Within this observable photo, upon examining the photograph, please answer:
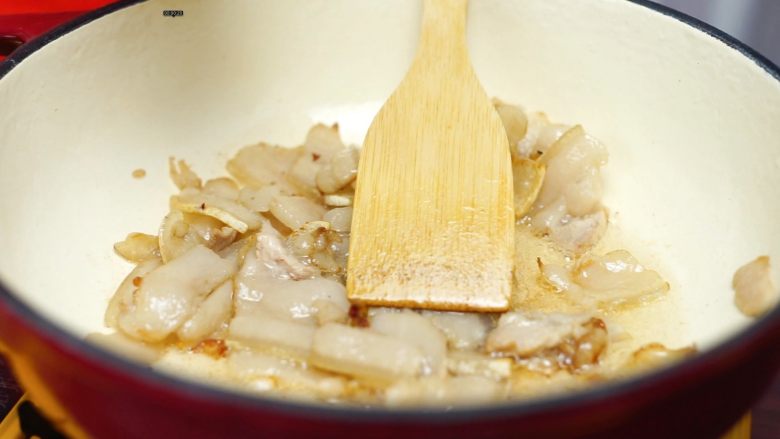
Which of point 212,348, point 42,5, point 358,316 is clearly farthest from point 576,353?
point 42,5

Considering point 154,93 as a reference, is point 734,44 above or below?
above

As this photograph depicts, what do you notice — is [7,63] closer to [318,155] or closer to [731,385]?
[318,155]

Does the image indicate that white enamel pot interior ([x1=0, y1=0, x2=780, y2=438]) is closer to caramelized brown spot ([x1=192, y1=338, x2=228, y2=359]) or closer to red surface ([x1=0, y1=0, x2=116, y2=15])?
caramelized brown spot ([x1=192, y1=338, x2=228, y2=359])

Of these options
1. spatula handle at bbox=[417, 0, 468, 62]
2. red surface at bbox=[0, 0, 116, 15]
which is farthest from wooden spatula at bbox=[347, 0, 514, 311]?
red surface at bbox=[0, 0, 116, 15]

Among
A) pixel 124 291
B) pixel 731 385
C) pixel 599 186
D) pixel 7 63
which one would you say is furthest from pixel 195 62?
pixel 731 385

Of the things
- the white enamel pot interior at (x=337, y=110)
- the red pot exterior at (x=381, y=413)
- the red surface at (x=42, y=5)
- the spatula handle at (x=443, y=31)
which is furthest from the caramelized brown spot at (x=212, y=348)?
the red surface at (x=42, y=5)

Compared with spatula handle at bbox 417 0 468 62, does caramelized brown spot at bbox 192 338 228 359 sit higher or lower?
lower

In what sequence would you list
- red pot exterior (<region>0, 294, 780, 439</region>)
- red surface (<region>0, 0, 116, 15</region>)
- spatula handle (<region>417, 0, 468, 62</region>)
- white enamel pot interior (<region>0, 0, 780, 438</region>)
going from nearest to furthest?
1. red pot exterior (<region>0, 294, 780, 439</region>)
2. white enamel pot interior (<region>0, 0, 780, 438</region>)
3. spatula handle (<region>417, 0, 468, 62</region>)
4. red surface (<region>0, 0, 116, 15</region>)

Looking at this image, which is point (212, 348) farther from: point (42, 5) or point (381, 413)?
point (42, 5)
